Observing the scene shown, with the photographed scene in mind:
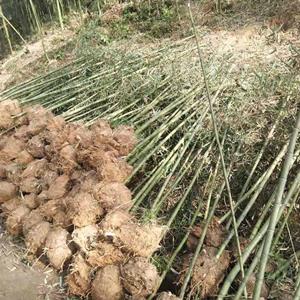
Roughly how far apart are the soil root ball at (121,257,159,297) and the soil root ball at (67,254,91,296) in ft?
0.82

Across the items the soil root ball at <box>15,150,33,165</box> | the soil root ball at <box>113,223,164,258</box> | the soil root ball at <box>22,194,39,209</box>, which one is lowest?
the soil root ball at <box>22,194,39,209</box>

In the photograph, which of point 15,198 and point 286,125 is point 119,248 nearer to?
point 15,198

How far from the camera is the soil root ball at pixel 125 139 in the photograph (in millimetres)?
3416

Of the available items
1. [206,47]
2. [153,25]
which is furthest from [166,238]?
[153,25]

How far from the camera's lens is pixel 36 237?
10.3ft

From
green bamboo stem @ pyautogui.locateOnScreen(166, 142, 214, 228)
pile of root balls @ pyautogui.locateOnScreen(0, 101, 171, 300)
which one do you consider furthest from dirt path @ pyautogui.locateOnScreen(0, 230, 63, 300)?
green bamboo stem @ pyautogui.locateOnScreen(166, 142, 214, 228)

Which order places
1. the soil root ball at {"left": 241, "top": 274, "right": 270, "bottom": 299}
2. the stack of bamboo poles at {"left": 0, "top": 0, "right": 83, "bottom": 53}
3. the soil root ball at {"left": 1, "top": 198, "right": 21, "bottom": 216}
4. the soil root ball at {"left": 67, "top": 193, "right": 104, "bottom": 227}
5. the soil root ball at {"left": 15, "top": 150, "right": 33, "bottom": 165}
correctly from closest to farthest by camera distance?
the soil root ball at {"left": 241, "top": 274, "right": 270, "bottom": 299} → the soil root ball at {"left": 67, "top": 193, "right": 104, "bottom": 227} → the soil root ball at {"left": 1, "top": 198, "right": 21, "bottom": 216} → the soil root ball at {"left": 15, "top": 150, "right": 33, "bottom": 165} → the stack of bamboo poles at {"left": 0, "top": 0, "right": 83, "bottom": 53}

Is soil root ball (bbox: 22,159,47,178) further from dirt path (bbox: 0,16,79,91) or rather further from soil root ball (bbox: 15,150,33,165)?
dirt path (bbox: 0,16,79,91)

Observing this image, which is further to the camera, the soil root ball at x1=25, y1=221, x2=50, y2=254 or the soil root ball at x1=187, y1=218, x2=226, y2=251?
the soil root ball at x1=25, y1=221, x2=50, y2=254

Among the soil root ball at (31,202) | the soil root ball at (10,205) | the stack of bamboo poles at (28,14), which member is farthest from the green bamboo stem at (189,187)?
the stack of bamboo poles at (28,14)

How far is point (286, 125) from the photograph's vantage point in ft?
11.2

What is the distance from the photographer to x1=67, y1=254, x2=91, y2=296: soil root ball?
109 inches

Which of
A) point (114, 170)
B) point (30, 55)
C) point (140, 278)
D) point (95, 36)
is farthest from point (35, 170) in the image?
point (30, 55)

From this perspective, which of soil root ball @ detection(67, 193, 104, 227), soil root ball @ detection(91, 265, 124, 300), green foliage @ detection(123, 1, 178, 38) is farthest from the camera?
green foliage @ detection(123, 1, 178, 38)
